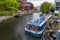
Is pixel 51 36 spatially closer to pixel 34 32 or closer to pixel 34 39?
pixel 34 39

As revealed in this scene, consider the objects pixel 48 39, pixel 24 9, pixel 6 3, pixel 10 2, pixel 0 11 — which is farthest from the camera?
pixel 24 9

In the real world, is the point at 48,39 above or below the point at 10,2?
below

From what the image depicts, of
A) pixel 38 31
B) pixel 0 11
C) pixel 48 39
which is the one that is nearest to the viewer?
pixel 48 39

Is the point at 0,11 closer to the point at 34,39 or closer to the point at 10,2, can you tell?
the point at 10,2

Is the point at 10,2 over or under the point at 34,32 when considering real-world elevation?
over

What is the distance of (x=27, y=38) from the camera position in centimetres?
2027

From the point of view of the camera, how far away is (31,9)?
187 ft

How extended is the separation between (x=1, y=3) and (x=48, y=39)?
190 inches

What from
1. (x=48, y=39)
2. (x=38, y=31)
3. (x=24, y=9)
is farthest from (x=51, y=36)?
(x=24, y=9)

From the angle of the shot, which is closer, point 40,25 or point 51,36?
point 51,36

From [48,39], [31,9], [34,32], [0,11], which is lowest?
[31,9]

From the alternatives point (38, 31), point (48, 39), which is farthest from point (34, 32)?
point (48, 39)

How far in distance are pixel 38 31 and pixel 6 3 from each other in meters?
5.30

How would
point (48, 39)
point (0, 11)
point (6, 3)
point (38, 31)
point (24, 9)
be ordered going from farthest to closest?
point (24, 9) < point (38, 31) < point (6, 3) < point (0, 11) < point (48, 39)
